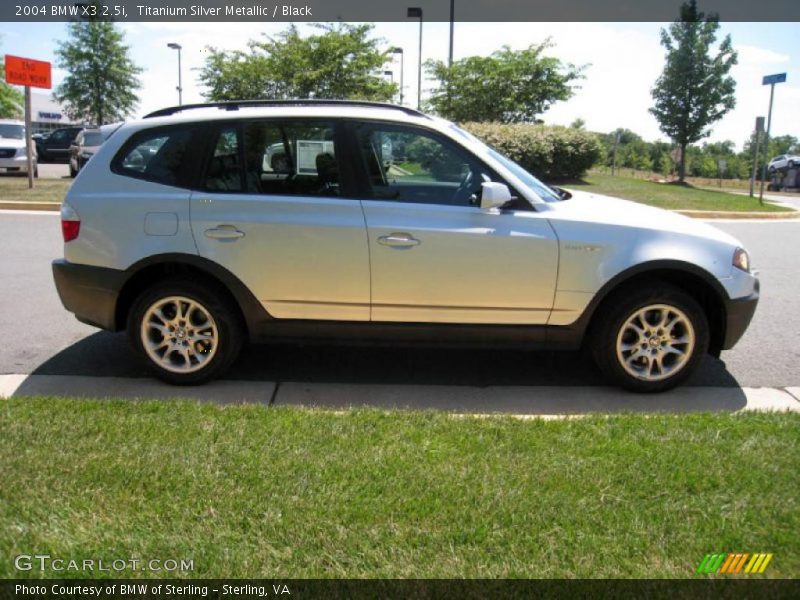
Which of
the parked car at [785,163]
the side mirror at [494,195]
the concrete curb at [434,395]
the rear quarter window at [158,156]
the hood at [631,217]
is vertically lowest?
the concrete curb at [434,395]

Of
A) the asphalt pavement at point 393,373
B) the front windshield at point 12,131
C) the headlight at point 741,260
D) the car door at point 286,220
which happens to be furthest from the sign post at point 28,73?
the headlight at point 741,260

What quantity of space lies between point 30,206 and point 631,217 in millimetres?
13865

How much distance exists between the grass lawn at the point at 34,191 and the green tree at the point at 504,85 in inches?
527

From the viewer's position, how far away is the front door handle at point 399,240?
4.48m

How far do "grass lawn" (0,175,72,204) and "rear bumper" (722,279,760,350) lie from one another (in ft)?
46.4

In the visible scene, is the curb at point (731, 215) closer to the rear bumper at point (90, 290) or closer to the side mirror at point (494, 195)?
the side mirror at point (494, 195)

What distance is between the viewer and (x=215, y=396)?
4594 mm

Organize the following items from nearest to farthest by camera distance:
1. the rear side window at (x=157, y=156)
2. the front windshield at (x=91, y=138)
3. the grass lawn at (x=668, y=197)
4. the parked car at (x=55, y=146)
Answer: the rear side window at (x=157, y=156)
the grass lawn at (x=668, y=197)
the front windshield at (x=91, y=138)
the parked car at (x=55, y=146)

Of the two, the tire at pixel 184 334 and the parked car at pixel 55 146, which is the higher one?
the parked car at pixel 55 146

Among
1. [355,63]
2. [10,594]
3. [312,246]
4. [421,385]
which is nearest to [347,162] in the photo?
[312,246]

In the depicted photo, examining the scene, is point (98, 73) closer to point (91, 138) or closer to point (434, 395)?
point (91, 138)

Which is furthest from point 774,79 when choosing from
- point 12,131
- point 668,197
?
point 12,131

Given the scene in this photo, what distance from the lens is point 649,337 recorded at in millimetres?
4629

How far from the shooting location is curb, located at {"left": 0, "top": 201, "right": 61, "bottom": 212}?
14758mm
